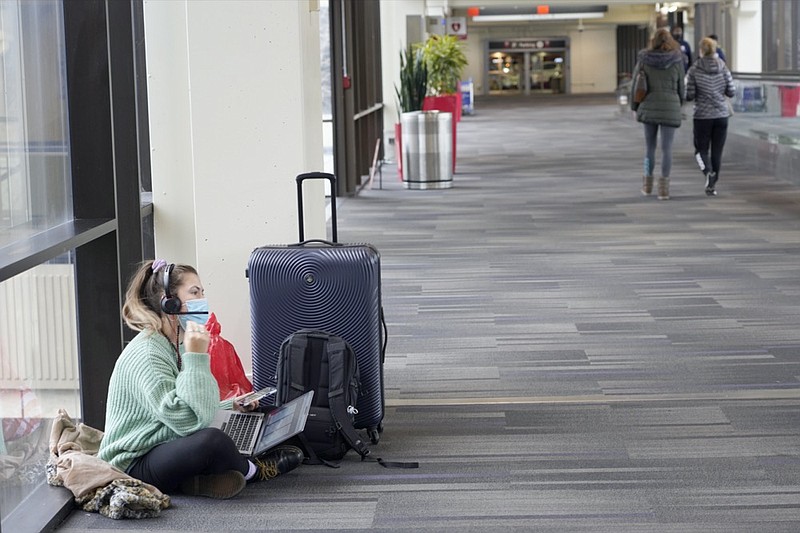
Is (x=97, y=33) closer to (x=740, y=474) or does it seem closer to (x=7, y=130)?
(x=7, y=130)

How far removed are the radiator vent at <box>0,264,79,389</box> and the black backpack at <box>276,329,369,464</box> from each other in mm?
757

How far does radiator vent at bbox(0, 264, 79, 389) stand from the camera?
11.6 feet

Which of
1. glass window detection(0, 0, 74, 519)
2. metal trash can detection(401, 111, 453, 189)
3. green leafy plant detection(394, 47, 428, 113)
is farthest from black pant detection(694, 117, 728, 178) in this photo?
glass window detection(0, 0, 74, 519)

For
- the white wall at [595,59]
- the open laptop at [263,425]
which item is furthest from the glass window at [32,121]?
the white wall at [595,59]

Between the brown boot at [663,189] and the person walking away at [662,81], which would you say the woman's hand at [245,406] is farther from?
the brown boot at [663,189]

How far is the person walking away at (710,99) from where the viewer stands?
34.8 ft

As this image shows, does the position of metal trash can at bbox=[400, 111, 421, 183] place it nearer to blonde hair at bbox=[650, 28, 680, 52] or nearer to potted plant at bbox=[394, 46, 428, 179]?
potted plant at bbox=[394, 46, 428, 179]

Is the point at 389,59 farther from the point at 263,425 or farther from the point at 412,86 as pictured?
the point at 263,425

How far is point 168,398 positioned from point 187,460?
0.20 metres

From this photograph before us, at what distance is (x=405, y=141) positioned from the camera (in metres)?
12.1

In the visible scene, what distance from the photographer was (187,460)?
3447 mm

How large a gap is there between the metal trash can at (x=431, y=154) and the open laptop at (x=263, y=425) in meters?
8.19

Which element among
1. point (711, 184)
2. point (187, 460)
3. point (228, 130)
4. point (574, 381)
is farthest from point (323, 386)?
point (711, 184)

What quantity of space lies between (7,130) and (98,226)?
0.50 metres
